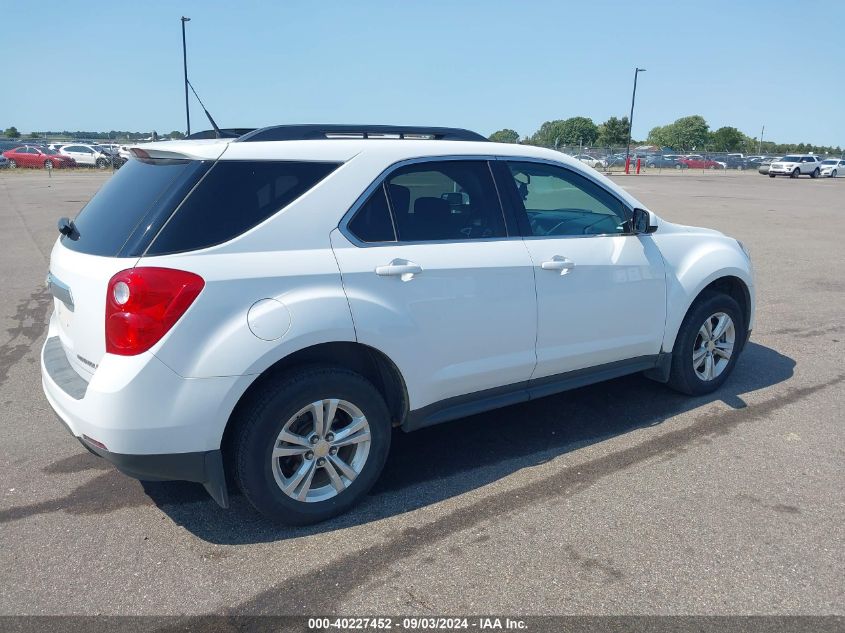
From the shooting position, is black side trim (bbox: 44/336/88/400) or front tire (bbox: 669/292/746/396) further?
front tire (bbox: 669/292/746/396)

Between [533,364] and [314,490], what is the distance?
56.8 inches

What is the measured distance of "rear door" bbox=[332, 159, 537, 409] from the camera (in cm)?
339

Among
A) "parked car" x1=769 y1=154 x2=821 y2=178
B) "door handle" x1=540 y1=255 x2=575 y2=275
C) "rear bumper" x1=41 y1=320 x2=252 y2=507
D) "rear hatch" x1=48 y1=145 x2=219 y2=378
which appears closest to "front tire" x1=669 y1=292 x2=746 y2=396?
"door handle" x1=540 y1=255 x2=575 y2=275

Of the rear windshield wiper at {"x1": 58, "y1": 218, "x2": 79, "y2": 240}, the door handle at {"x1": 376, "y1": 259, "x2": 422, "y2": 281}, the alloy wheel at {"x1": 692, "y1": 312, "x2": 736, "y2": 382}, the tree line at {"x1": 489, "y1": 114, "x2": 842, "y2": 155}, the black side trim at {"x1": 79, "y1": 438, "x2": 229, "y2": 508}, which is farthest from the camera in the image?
the tree line at {"x1": 489, "y1": 114, "x2": 842, "y2": 155}

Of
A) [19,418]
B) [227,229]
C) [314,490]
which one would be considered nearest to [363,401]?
[314,490]

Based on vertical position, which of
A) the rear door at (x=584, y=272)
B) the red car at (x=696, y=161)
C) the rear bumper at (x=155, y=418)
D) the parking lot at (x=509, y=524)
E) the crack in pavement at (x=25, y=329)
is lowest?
the crack in pavement at (x=25, y=329)

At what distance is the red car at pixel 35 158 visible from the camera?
40938 mm

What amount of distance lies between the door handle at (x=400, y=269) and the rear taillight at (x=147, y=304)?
87 centimetres

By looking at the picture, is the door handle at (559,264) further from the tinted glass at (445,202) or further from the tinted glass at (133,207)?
the tinted glass at (133,207)

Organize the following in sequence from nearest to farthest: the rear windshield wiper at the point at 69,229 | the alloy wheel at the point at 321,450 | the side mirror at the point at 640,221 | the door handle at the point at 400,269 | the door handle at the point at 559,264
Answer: the alloy wheel at the point at 321,450 → the door handle at the point at 400,269 → the rear windshield wiper at the point at 69,229 → the door handle at the point at 559,264 → the side mirror at the point at 640,221

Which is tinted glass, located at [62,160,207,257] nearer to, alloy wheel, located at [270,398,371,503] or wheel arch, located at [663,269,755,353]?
alloy wheel, located at [270,398,371,503]

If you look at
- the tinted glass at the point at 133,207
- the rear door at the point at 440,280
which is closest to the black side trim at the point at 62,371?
the tinted glass at the point at 133,207

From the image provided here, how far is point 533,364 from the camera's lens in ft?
13.3

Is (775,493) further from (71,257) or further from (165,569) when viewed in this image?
(71,257)
